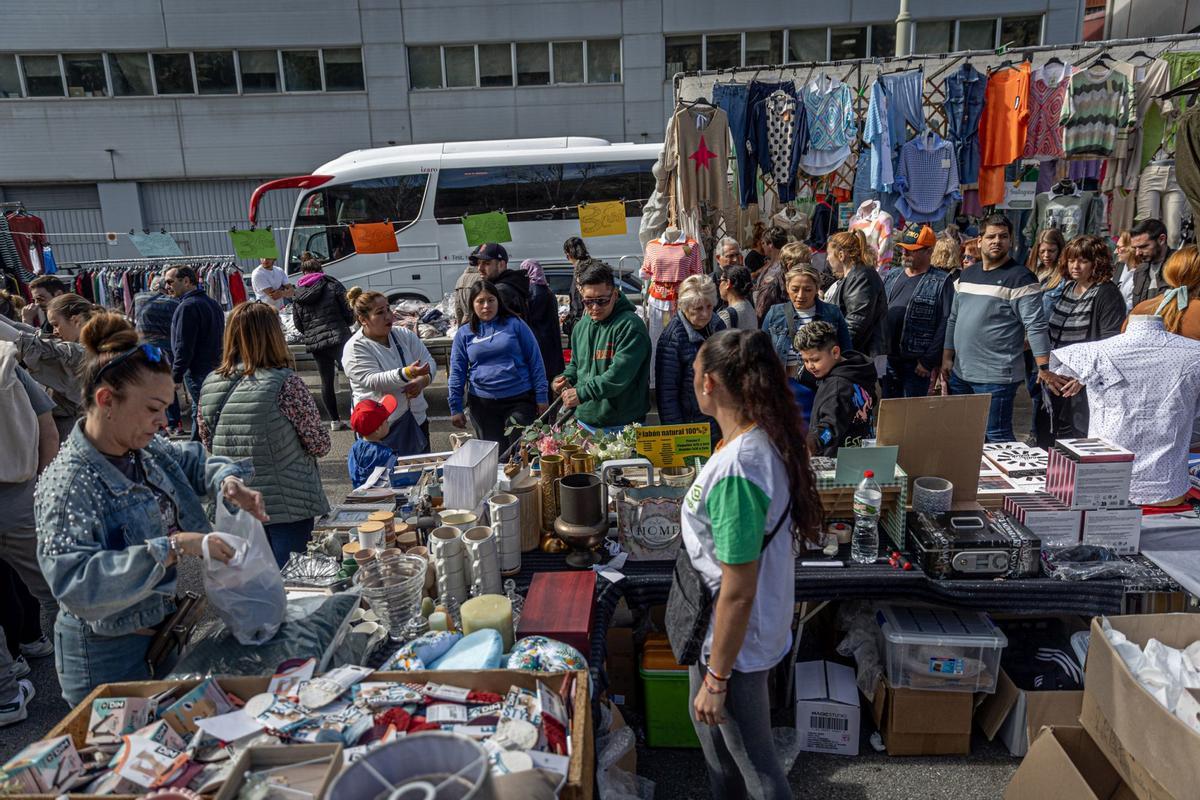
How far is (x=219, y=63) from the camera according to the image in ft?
55.6

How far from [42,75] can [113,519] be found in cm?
1995

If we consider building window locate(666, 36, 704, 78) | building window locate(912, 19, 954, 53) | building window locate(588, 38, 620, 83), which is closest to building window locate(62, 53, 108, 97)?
building window locate(588, 38, 620, 83)

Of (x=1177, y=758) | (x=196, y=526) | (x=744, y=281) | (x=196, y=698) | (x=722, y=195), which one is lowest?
(x=1177, y=758)

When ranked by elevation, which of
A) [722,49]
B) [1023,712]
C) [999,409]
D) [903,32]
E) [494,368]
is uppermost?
[722,49]

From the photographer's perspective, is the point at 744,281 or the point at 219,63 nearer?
the point at 744,281

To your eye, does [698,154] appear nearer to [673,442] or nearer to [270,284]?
[673,442]

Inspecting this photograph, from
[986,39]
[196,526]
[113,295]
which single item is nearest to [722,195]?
[196,526]

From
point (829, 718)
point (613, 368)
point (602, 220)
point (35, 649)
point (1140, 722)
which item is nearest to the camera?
point (1140, 722)

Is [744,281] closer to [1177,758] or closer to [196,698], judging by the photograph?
[1177,758]

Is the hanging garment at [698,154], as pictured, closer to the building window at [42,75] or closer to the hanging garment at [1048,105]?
the hanging garment at [1048,105]

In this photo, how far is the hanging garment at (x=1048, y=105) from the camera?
22.2 feet

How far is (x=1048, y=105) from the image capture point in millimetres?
6812

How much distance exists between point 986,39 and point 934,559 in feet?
58.7

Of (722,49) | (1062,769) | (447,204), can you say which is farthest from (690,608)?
(722,49)
